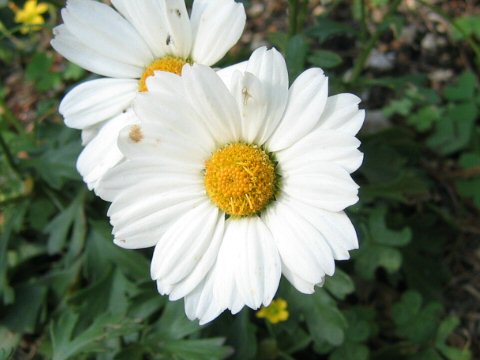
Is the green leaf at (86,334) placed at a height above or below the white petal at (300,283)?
below

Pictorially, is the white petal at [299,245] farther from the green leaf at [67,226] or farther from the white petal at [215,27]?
the green leaf at [67,226]

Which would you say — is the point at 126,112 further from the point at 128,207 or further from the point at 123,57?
the point at 128,207

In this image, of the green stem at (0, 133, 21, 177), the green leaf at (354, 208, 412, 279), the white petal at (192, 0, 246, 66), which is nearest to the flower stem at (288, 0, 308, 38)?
the white petal at (192, 0, 246, 66)

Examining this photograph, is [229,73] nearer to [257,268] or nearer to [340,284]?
[257,268]

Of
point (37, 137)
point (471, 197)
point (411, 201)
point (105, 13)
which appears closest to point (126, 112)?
point (105, 13)

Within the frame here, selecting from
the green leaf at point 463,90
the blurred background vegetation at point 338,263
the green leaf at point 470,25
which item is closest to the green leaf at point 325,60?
the blurred background vegetation at point 338,263
